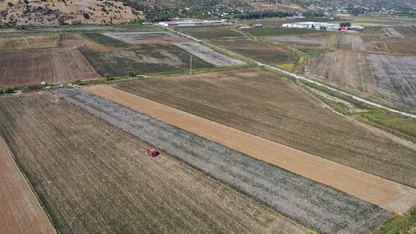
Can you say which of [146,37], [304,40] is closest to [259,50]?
[304,40]

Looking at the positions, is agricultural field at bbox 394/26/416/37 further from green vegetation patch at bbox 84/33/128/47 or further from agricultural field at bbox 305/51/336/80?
green vegetation patch at bbox 84/33/128/47

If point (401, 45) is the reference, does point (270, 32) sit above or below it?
above

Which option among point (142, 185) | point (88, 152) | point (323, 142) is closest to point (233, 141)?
point (323, 142)

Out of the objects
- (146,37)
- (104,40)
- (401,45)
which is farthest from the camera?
(401,45)

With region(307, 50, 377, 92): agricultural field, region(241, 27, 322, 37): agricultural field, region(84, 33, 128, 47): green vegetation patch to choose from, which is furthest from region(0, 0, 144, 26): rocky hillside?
region(307, 50, 377, 92): agricultural field

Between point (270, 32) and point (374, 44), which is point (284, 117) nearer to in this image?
point (374, 44)

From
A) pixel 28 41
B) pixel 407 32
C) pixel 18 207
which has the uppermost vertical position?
pixel 407 32

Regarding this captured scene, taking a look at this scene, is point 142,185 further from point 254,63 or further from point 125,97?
point 254,63
